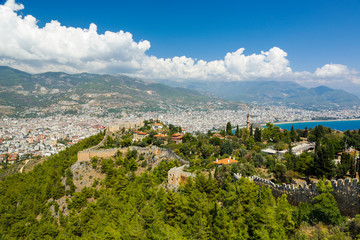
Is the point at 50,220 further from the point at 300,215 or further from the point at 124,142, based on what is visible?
the point at 300,215

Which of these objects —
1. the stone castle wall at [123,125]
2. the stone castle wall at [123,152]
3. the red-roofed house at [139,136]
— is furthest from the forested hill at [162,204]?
the stone castle wall at [123,125]

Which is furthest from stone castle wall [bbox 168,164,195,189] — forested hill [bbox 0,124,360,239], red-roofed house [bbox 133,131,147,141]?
red-roofed house [bbox 133,131,147,141]

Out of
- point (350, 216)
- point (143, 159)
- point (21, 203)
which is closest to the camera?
point (350, 216)

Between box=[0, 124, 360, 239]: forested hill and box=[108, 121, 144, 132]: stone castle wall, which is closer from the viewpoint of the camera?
box=[0, 124, 360, 239]: forested hill

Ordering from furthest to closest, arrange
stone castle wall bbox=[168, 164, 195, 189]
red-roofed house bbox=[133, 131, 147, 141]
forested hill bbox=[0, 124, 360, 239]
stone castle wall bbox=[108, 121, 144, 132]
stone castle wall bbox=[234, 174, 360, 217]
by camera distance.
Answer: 1. stone castle wall bbox=[108, 121, 144, 132]
2. red-roofed house bbox=[133, 131, 147, 141]
3. stone castle wall bbox=[168, 164, 195, 189]
4. stone castle wall bbox=[234, 174, 360, 217]
5. forested hill bbox=[0, 124, 360, 239]

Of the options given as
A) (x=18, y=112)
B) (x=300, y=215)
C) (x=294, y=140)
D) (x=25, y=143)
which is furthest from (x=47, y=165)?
(x=18, y=112)

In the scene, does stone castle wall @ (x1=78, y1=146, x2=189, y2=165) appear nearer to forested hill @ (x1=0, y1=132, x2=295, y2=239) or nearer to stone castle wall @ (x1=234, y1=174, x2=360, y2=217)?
forested hill @ (x1=0, y1=132, x2=295, y2=239)

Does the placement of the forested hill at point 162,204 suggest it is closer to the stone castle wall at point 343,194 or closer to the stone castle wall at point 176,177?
the stone castle wall at point 343,194

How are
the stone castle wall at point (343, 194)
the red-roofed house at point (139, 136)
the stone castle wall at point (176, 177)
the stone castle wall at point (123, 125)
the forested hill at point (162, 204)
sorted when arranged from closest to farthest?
the forested hill at point (162, 204) → the stone castle wall at point (343, 194) → the stone castle wall at point (176, 177) → the red-roofed house at point (139, 136) → the stone castle wall at point (123, 125)

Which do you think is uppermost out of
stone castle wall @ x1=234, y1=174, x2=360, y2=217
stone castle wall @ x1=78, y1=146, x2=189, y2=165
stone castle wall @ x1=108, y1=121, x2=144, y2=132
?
stone castle wall @ x1=234, y1=174, x2=360, y2=217

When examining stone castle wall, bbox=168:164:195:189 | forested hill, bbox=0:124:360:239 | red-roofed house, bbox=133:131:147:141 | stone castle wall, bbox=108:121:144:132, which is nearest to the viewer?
forested hill, bbox=0:124:360:239

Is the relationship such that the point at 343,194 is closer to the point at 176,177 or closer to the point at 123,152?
the point at 176,177
